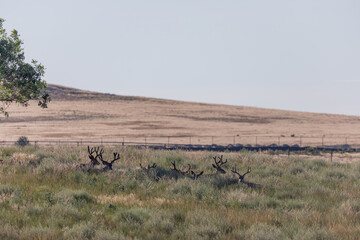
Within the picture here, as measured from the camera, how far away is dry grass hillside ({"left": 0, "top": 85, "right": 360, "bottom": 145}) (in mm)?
66062

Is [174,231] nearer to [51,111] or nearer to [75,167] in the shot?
[75,167]

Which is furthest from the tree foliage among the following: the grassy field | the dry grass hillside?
the dry grass hillside

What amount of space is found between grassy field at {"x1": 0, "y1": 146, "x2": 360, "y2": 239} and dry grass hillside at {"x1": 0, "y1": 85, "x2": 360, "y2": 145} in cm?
4431

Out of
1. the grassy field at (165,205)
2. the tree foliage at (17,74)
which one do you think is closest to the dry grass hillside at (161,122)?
the tree foliage at (17,74)

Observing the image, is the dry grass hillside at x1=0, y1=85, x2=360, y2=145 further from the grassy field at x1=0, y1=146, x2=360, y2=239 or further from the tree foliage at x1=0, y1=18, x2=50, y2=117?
the grassy field at x1=0, y1=146, x2=360, y2=239

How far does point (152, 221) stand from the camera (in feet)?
29.7

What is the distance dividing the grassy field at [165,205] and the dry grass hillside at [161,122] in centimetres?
4431

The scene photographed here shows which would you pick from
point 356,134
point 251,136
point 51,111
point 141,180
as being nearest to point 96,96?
point 51,111

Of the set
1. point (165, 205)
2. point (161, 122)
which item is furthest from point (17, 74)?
point (161, 122)

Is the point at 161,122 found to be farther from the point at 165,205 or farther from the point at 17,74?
the point at 165,205

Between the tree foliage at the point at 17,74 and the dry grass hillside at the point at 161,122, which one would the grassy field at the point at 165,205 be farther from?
the dry grass hillside at the point at 161,122

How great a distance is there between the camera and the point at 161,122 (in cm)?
8506

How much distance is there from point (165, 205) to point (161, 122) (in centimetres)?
7432

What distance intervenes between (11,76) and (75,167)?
7.56 metres
